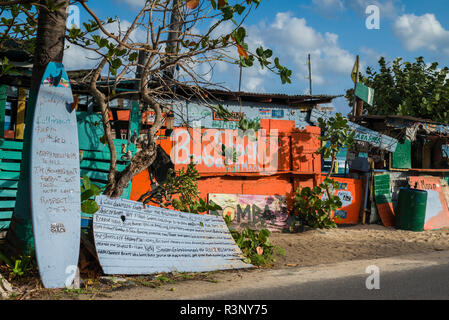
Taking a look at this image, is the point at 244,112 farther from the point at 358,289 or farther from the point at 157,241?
the point at 358,289

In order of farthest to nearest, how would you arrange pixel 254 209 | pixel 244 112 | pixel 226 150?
1. pixel 244 112
2. pixel 254 209
3. pixel 226 150

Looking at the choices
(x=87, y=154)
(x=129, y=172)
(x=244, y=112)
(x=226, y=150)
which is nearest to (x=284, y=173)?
(x=226, y=150)

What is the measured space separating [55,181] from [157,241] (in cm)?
161

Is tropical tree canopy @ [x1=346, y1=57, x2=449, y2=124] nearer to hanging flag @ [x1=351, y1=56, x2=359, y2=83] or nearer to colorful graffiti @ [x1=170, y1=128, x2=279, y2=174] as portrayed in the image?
hanging flag @ [x1=351, y1=56, x2=359, y2=83]

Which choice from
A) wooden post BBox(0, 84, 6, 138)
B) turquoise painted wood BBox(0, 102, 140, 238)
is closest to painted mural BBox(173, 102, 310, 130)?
turquoise painted wood BBox(0, 102, 140, 238)

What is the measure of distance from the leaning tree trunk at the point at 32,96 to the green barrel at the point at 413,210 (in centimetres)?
975

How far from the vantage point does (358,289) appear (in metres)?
4.91

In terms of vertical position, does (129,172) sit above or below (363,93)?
below

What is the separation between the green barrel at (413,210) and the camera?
36.5 feet

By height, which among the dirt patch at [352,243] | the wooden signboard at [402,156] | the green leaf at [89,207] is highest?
the wooden signboard at [402,156]

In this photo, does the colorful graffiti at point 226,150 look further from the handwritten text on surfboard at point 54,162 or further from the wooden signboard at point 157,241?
the handwritten text on surfboard at point 54,162

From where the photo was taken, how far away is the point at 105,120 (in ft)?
20.5

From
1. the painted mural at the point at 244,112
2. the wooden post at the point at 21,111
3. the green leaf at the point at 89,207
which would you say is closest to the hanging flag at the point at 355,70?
the painted mural at the point at 244,112
